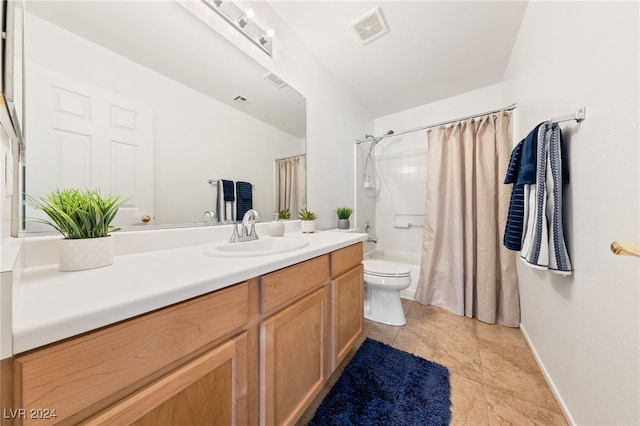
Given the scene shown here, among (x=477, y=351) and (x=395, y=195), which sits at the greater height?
(x=395, y=195)

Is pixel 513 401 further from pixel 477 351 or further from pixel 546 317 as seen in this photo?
pixel 546 317

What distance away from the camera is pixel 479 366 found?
1.28m

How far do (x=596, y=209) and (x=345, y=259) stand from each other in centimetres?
101

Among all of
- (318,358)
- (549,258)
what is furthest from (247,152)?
(549,258)

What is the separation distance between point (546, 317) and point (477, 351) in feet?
1.49

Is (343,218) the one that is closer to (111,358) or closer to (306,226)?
(306,226)

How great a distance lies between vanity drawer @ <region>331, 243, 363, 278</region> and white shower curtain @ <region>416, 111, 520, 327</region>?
112 cm

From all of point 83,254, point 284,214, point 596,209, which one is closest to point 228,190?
point 284,214

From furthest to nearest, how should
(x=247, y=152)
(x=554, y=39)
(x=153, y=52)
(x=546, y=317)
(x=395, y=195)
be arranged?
(x=395, y=195)
(x=247, y=152)
(x=546, y=317)
(x=554, y=39)
(x=153, y=52)

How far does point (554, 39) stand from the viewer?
3.58 feet

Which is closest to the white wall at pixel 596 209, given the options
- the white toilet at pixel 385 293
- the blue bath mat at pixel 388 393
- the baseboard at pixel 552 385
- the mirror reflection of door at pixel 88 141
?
the baseboard at pixel 552 385

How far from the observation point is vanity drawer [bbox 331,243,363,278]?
111cm

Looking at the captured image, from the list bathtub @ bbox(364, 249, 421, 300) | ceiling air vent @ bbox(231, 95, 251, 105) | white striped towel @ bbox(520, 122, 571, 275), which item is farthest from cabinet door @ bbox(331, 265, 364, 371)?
ceiling air vent @ bbox(231, 95, 251, 105)

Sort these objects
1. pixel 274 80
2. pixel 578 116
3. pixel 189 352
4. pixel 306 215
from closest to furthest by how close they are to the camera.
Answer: pixel 189 352 < pixel 578 116 < pixel 274 80 < pixel 306 215
